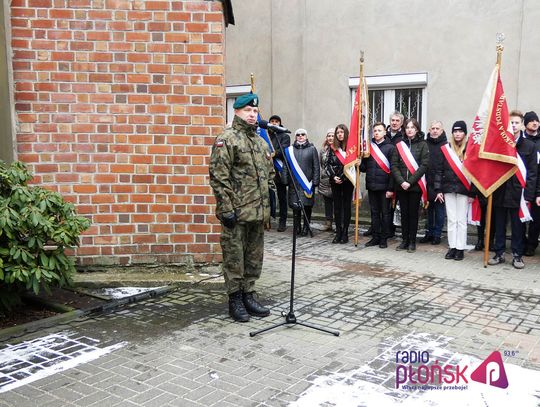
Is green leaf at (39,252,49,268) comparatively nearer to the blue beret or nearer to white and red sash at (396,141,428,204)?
the blue beret

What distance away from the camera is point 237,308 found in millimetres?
5184

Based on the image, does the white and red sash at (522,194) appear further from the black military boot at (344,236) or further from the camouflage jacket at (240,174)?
the camouflage jacket at (240,174)

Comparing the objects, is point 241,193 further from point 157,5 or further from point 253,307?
point 157,5

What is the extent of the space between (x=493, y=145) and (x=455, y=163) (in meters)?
0.67

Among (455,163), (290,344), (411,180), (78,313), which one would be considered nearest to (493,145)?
(455,163)

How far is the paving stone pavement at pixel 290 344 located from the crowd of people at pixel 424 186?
3.86ft

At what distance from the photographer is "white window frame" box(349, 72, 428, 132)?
1088cm

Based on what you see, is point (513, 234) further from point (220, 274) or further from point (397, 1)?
point (397, 1)

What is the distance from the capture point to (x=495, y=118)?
7508mm

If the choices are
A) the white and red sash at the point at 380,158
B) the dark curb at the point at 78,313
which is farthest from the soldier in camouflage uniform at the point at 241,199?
the white and red sash at the point at 380,158

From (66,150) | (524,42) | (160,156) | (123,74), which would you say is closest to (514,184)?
(524,42)

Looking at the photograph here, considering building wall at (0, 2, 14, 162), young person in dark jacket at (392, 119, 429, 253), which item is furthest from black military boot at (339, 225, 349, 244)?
building wall at (0, 2, 14, 162)

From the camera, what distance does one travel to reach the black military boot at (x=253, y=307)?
5262 mm

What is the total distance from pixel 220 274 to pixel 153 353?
227cm
